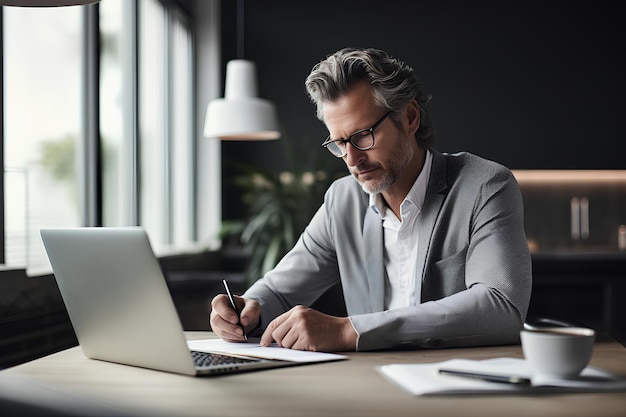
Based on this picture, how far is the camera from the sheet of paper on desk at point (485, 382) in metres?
1.18

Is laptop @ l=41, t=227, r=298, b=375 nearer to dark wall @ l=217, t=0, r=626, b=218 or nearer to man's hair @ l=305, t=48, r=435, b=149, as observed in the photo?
man's hair @ l=305, t=48, r=435, b=149

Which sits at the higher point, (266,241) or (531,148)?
(531,148)

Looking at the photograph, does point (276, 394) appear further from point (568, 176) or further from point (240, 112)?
point (568, 176)

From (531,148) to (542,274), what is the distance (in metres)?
1.30

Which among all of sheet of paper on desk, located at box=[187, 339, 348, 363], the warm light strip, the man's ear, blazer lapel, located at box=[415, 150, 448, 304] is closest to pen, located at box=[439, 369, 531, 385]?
sheet of paper on desk, located at box=[187, 339, 348, 363]

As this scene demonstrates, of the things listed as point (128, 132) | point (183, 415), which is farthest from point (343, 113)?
point (128, 132)

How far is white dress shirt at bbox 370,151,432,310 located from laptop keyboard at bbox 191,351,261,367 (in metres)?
0.69

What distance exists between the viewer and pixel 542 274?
5965 mm

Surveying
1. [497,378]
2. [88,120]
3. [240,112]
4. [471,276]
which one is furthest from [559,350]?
[240,112]

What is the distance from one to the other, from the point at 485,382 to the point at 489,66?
5.98 meters

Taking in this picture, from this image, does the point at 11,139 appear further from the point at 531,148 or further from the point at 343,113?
the point at 531,148

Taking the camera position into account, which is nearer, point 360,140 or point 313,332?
point 313,332

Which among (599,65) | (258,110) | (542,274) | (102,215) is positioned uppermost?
(599,65)

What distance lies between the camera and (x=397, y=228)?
2.17 metres
